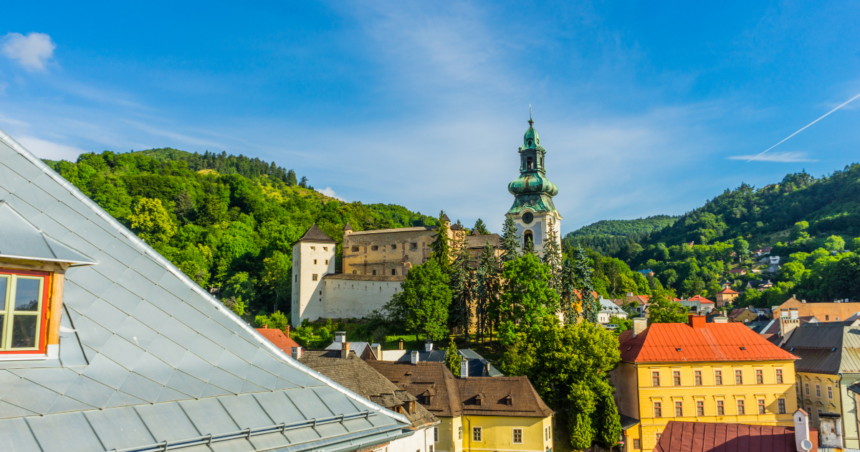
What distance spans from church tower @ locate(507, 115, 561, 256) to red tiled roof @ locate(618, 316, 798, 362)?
22.4 metres

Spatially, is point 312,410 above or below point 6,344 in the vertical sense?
below

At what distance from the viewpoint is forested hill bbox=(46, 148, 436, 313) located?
7681cm

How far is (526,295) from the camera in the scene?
49.1m

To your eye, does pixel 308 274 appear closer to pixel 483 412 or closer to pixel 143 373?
pixel 483 412

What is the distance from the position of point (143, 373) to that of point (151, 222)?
90362 millimetres

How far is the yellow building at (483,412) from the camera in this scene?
32.0 metres

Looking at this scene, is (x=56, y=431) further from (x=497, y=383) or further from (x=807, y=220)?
(x=807, y=220)

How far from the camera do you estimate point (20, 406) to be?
15.1 feet

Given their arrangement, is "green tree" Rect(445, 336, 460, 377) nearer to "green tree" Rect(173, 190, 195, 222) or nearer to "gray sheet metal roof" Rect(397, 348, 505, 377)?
"gray sheet metal roof" Rect(397, 348, 505, 377)

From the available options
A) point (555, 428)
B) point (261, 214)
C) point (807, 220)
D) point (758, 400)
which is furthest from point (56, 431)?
point (807, 220)

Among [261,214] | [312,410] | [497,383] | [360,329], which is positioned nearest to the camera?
[312,410]

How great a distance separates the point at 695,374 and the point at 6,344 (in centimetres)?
4257

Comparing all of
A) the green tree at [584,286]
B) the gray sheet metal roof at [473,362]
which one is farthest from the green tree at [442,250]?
the gray sheet metal roof at [473,362]

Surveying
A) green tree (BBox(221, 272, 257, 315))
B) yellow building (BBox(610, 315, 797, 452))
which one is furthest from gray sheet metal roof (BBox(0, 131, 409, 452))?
green tree (BBox(221, 272, 257, 315))
